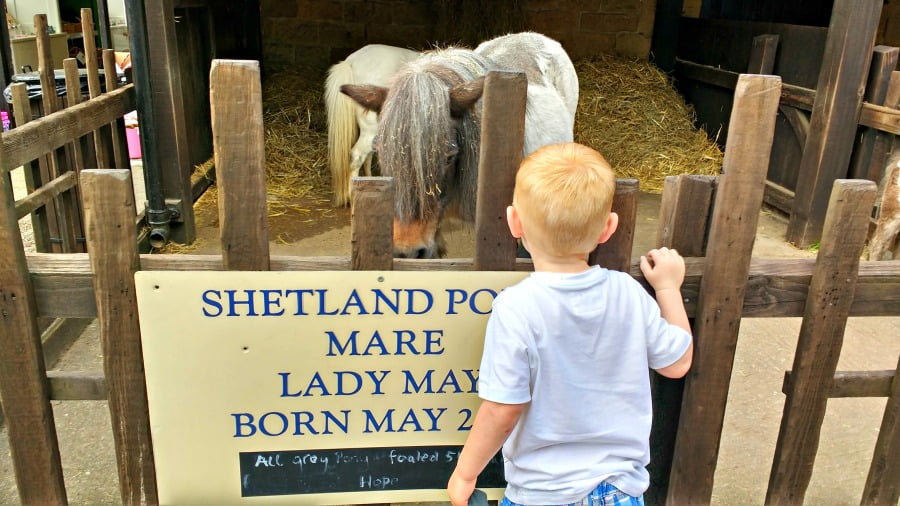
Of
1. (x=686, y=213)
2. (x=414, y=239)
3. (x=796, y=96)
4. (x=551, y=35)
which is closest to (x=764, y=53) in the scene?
(x=796, y=96)

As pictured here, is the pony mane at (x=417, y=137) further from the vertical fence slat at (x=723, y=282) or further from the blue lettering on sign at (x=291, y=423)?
the vertical fence slat at (x=723, y=282)

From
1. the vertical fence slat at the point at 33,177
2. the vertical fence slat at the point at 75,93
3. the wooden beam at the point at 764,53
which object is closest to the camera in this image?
the vertical fence slat at the point at 33,177

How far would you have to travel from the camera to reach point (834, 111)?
183 inches

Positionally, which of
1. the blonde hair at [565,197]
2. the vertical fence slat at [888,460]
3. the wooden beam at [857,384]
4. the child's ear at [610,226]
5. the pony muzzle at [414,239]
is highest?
the blonde hair at [565,197]

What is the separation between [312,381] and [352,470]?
0.28 m

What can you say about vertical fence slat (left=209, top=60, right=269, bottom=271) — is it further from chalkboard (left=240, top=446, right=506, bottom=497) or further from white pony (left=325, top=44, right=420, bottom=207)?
white pony (left=325, top=44, right=420, bottom=207)


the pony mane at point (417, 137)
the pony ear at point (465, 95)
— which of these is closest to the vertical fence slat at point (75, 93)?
the pony mane at point (417, 137)

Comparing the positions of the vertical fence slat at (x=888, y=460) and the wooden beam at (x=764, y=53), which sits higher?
the wooden beam at (x=764, y=53)

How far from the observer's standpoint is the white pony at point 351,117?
543 cm

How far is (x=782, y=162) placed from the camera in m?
5.70

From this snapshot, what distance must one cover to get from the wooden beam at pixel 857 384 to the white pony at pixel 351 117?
404 cm

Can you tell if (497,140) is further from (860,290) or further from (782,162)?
(782,162)

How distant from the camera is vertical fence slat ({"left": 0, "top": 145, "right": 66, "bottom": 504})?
1.50m

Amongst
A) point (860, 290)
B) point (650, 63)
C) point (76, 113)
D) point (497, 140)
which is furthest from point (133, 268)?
point (650, 63)
